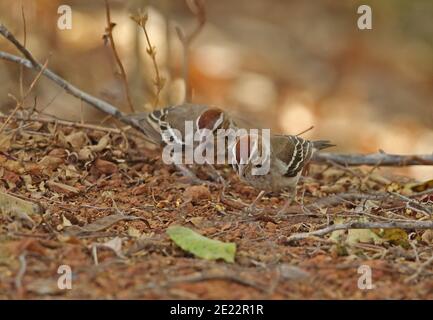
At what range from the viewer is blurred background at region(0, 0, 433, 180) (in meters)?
11.1

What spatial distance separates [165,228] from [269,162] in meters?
1.48

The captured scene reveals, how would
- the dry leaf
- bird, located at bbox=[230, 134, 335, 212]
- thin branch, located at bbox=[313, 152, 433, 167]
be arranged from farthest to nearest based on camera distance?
thin branch, located at bbox=[313, 152, 433, 167] → the dry leaf → bird, located at bbox=[230, 134, 335, 212]

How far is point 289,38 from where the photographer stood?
1333 centimetres

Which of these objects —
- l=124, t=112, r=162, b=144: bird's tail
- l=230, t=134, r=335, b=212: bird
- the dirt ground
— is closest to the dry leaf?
the dirt ground

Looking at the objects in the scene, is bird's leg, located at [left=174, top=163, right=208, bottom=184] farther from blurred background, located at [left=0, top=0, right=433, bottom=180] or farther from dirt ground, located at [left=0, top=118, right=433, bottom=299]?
blurred background, located at [left=0, top=0, right=433, bottom=180]

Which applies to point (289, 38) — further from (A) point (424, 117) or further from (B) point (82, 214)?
(B) point (82, 214)

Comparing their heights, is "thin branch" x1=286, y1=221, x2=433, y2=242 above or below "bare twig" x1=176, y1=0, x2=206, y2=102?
below

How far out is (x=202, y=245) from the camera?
4.49 m

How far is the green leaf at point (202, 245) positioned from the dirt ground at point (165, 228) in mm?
54

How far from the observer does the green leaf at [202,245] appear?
439cm

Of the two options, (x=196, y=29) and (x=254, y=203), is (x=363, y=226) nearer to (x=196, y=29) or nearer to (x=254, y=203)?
(x=254, y=203)

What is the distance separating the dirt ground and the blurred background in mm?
3799

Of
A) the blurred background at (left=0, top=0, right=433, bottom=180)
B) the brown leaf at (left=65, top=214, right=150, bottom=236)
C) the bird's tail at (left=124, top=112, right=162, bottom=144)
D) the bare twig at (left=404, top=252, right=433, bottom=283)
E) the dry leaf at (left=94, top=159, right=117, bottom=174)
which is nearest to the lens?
the bare twig at (left=404, top=252, right=433, bottom=283)

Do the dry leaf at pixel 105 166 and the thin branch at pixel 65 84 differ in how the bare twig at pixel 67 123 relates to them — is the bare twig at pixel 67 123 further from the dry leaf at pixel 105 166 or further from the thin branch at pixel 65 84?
the dry leaf at pixel 105 166
